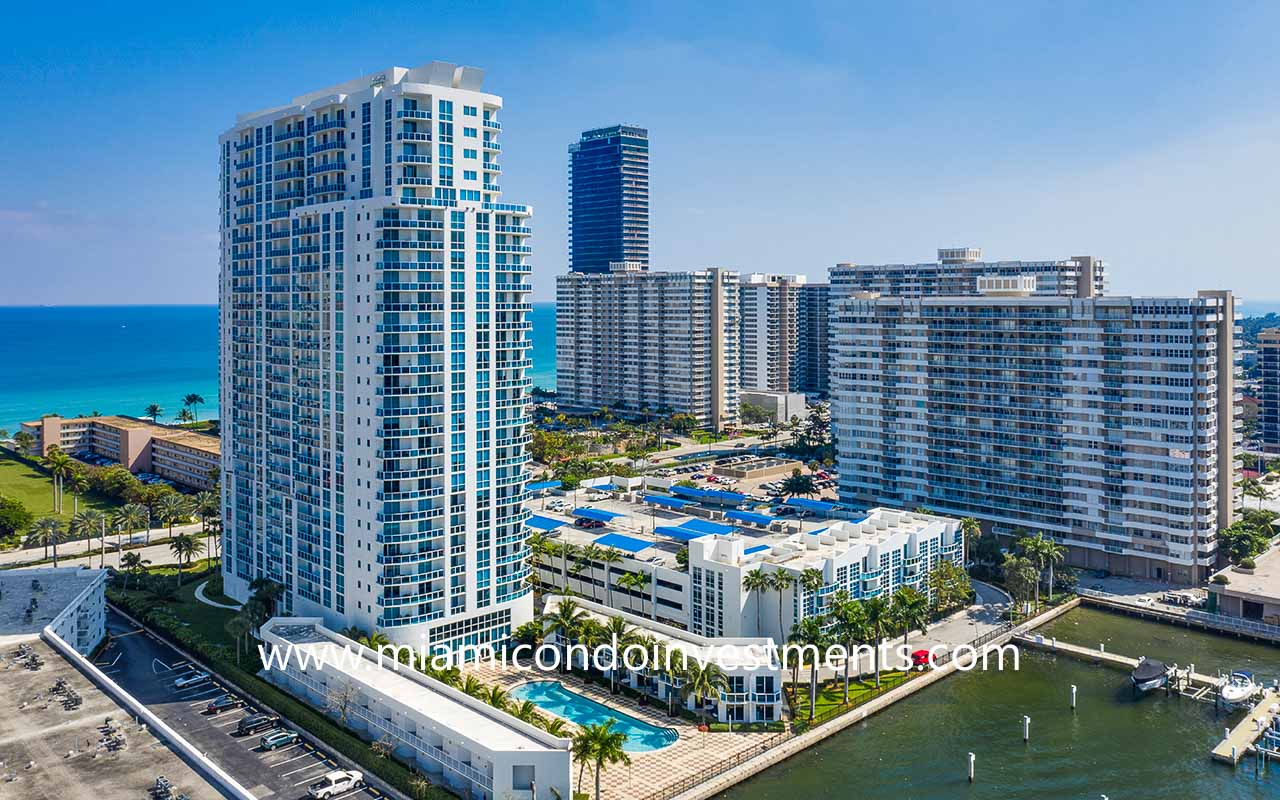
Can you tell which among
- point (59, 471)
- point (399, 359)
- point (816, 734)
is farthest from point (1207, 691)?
point (59, 471)

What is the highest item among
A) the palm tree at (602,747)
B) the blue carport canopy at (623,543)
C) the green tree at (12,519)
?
the blue carport canopy at (623,543)

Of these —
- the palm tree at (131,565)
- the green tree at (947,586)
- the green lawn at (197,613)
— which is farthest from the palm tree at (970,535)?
the palm tree at (131,565)

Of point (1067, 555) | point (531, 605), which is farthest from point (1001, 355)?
point (531, 605)

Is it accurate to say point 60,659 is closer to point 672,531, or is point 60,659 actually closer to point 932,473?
point 672,531

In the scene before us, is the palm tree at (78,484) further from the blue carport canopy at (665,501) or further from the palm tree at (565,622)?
the palm tree at (565,622)

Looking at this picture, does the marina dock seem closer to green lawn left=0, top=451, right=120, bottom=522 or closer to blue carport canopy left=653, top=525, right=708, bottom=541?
blue carport canopy left=653, top=525, right=708, bottom=541

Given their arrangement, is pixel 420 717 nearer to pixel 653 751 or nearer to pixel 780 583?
pixel 653 751
